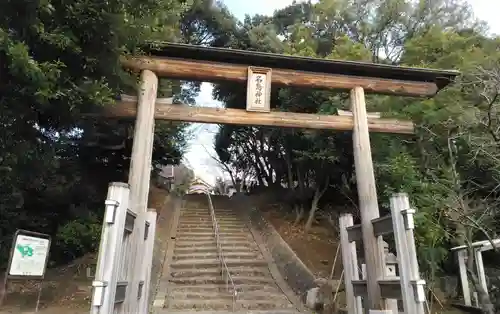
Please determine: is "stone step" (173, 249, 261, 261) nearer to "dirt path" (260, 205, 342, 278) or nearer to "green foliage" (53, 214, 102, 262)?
"dirt path" (260, 205, 342, 278)

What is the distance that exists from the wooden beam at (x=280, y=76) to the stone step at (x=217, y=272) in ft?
17.9

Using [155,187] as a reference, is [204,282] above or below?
below

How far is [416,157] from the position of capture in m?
9.87

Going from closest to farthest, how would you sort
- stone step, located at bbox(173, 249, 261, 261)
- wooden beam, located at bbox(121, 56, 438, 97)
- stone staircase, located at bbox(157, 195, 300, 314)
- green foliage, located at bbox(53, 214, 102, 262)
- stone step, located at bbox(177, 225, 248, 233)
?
wooden beam, located at bbox(121, 56, 438, 97) → stone staircase, located at bbox(157, 195, 300, 314) → green foliage, located at bbox(53, 214, 102, 262) → stone step, located at bbox(173, 249, 261, 261) → stone step, located at bbox(177, 225, 248, 233)

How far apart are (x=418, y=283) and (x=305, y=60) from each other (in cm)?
404

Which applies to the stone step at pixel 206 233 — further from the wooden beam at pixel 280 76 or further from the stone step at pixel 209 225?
the wooden beam at pixel 280 76

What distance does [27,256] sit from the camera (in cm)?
553

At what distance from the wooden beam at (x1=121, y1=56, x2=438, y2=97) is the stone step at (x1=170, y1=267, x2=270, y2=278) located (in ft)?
17.9

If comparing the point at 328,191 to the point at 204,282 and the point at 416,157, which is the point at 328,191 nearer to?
the point at 416,157

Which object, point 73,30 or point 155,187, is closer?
point 73,30

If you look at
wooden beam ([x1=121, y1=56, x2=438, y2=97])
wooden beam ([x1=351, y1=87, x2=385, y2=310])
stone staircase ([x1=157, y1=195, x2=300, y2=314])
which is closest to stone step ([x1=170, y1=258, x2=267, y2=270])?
stone staircase ([x1=157, y1=195, x2=300, y2=314])

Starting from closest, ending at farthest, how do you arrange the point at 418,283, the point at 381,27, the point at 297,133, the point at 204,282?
the point at 418,283
the point at 204,282
the point at 297,133
the point at 381,27

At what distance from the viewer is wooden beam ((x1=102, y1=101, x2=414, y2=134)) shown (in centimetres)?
646

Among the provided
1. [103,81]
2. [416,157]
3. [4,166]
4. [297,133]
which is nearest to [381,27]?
[297,133]
